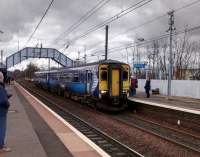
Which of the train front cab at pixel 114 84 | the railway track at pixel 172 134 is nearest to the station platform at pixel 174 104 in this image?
the train front cab at pixel 114 84

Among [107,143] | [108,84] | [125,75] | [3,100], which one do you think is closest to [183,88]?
[125,75]

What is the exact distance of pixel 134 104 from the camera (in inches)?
957

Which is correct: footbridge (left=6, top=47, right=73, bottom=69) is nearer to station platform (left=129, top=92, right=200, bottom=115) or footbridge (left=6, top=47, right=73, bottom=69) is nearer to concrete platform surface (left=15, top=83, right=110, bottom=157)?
station platform (left=129, top=92, right=200, bottom=115)

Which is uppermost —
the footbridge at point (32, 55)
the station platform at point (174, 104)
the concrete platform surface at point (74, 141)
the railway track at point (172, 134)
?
the footbridge at point (32, 55)

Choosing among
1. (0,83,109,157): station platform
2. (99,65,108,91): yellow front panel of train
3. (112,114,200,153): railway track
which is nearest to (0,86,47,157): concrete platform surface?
(0,83,109,157): station platform

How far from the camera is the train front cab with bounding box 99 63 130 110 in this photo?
2297 cm

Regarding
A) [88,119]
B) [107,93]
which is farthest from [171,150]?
[107,93]

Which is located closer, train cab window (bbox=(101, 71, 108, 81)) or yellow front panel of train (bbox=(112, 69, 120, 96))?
train cab window (bbox=(101, 71, 108, 81))

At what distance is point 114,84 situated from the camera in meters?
Answer: 23.4

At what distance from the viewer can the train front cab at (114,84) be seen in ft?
Result: 75.4

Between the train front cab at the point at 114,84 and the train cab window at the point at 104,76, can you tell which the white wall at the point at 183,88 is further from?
the train cab window at the point at 104,76

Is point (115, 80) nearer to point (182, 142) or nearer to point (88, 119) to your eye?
point (88, 119)

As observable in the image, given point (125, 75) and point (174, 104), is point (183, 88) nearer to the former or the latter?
point (174, 104)

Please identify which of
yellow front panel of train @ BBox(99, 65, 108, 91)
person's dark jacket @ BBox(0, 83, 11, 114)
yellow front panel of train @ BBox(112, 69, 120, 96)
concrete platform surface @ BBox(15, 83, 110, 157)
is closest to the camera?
person's dark jacket @ BBox(0, 83, 11, 114)
